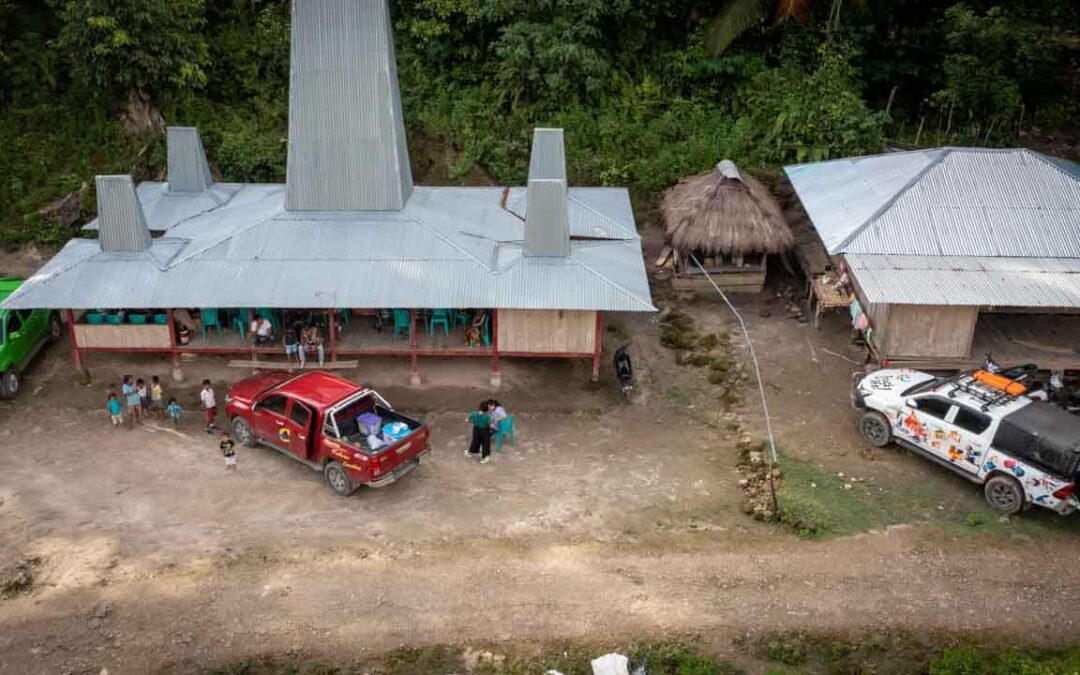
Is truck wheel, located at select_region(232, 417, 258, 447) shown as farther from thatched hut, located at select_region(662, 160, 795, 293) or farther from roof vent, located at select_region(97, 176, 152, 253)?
thatched hut, located at select_region(662, 160, 795, 293)

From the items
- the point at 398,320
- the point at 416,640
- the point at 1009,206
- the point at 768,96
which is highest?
the point at 768,96

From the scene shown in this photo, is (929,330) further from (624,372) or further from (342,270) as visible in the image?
(342,270)

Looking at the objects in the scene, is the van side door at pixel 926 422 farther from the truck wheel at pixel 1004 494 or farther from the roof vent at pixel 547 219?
the roof vent at pixel 547 219

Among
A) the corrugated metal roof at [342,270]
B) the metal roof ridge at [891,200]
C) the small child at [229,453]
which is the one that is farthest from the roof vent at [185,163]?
the metal roof ridge at [891,200]

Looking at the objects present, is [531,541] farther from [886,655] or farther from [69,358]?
[69,358]

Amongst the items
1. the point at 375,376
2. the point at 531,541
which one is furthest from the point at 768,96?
the point at 531,541

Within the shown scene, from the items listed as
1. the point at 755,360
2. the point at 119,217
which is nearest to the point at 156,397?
the point at 119,217

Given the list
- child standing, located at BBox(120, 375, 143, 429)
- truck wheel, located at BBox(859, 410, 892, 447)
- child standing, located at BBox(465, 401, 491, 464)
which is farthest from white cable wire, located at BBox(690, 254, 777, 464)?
child standing, located at BBox(120, 375, 143, 429)
